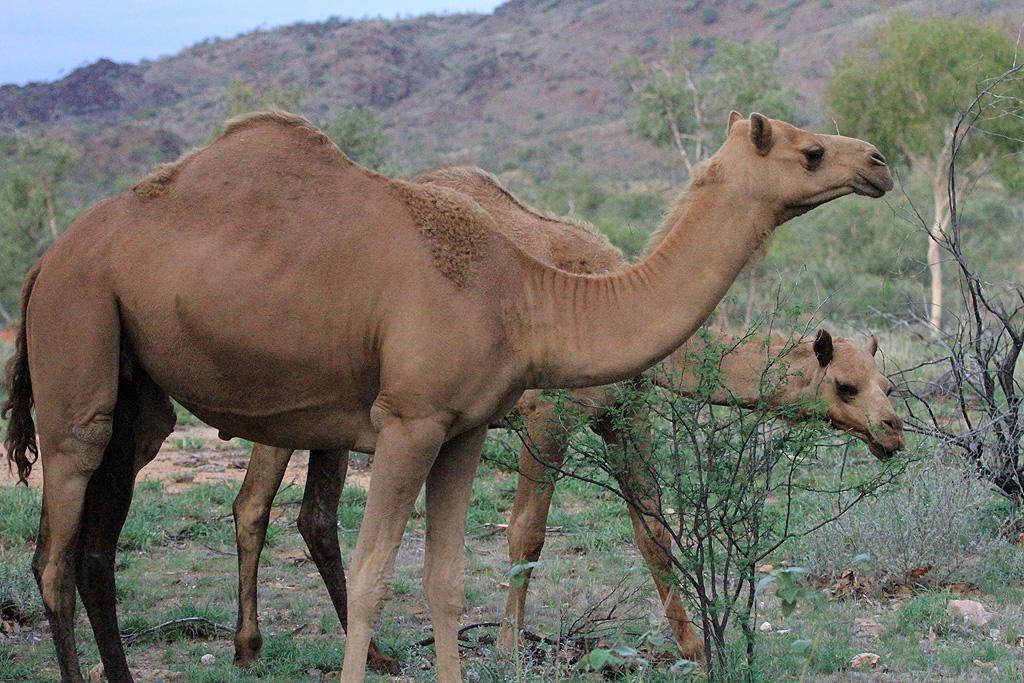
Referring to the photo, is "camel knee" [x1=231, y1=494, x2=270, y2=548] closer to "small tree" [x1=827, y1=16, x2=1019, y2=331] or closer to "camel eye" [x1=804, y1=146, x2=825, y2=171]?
"camel eye" [x1=804, y1=146, x2=825, y2=171]

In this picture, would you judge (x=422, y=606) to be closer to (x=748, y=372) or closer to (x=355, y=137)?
(x=748, y=372)

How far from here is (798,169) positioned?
516 cm

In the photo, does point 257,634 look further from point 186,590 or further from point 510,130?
point 510,130

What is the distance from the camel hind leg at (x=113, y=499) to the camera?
5789 millimetres

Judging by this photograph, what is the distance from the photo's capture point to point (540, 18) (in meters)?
87.2

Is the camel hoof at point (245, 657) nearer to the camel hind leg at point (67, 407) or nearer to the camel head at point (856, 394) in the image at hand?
the camel hind leg at point (67, 407)

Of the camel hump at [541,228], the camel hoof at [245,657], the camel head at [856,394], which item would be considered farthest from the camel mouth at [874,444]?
the camel hoof at [245,657]

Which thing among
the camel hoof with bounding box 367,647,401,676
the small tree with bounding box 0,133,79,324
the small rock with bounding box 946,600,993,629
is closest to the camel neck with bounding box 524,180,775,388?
the camel hoof with bounding box 367,647,401,676

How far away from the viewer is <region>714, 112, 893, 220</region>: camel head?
16.8 feet

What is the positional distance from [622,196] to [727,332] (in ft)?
96.3

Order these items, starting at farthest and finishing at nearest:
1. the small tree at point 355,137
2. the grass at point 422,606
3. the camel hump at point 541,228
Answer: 1. the small tree at point 355,137
2. the camel hump at point 541,228
3. the grass at point 422,606

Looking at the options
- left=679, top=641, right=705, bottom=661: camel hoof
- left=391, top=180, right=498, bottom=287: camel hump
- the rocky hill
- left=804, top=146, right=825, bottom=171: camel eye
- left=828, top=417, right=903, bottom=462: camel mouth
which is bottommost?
left=679, top=641, right=705, bottom=661: camel hoof

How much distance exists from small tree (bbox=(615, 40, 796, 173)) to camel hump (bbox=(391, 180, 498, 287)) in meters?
23.0

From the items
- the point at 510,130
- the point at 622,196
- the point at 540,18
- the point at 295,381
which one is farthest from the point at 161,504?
the point at 540,18
